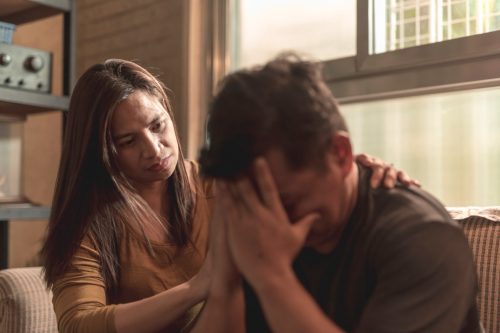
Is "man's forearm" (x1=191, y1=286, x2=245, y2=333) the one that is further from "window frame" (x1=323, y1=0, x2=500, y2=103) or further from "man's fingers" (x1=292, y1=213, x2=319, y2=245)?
"window frame" (x1=323, y1=0, x2=500, y2=103)

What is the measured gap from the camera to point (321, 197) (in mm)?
868

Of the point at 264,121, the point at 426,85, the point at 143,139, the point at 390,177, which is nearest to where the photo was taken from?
the point at 264,121

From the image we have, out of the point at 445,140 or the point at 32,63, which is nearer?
the point at 445,140

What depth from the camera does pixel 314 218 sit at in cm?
87

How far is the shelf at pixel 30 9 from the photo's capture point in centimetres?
230

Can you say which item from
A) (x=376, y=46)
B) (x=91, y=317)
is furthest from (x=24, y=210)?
(x=376, y=46)

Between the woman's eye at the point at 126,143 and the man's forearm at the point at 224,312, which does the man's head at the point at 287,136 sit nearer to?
the man's forearm at the point at 224,312

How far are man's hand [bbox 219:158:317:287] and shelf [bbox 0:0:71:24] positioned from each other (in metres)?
1.69

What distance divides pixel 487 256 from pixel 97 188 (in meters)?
0.86

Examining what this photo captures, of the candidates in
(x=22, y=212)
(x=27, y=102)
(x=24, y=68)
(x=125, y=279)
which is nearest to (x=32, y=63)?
(x=24, y=68)

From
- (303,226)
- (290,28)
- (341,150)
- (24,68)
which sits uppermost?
(290,28)

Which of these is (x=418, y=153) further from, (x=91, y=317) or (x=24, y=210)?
(x=24, y=210)

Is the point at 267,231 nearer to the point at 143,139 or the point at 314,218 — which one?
the point at 314,218

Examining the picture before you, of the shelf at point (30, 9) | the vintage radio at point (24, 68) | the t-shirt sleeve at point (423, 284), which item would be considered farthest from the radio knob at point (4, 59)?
the t-shirt sleeve at point (423, 284)
